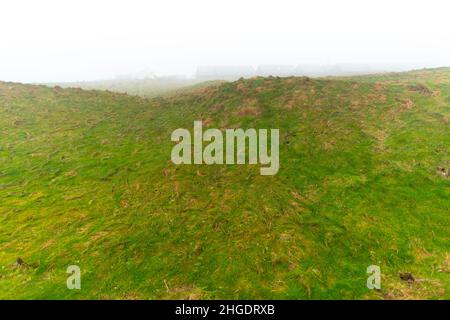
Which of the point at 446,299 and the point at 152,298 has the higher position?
the point at 446,299

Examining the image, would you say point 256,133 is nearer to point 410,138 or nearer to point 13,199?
point 410,138

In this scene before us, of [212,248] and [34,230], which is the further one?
[34,230]

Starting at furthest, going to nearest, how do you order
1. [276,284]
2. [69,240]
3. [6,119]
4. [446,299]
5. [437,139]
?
[6,119] → [437,139] → [69,240] → [276,284] → [446,299]

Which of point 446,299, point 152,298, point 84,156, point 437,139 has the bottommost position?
point 152,298

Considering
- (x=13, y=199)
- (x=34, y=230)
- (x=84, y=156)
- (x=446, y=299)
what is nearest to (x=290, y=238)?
(x=446, y=299)
